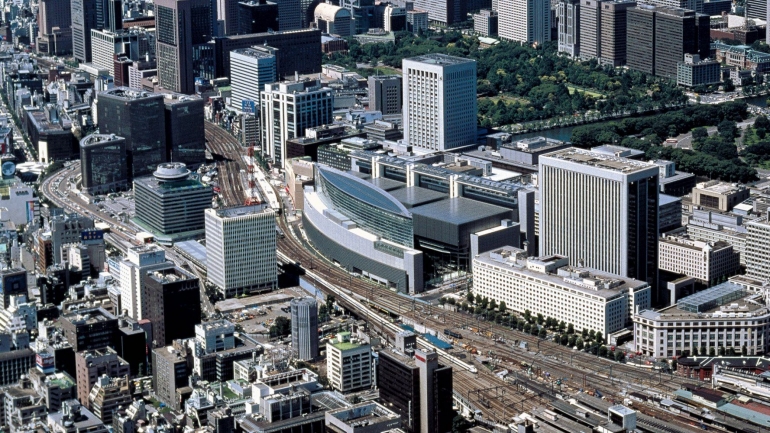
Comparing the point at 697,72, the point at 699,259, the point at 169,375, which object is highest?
the point at 697,72

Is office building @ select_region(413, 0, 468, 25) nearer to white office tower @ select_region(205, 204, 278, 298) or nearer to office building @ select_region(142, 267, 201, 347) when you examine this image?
white office tower @ select_region(205, 204, 278, 298)

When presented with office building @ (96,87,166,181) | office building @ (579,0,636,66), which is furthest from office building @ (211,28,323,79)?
office building @ (96,87,166,181)

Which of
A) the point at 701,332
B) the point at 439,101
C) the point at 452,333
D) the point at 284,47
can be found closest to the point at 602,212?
the point at 701,332

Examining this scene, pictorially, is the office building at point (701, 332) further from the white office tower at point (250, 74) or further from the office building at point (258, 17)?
the office building at point (258, 17)

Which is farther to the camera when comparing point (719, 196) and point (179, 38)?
point (179, 38)

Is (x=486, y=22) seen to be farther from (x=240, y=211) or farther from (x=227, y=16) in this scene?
(x=240, y=211)
